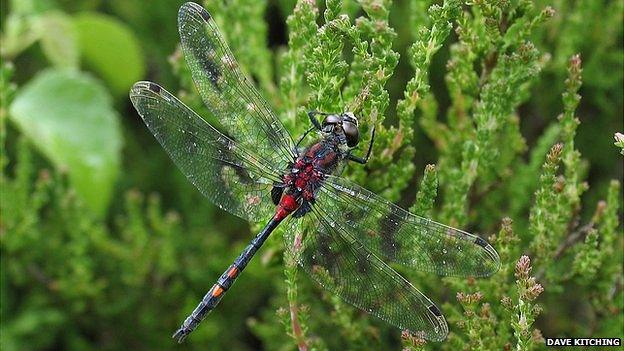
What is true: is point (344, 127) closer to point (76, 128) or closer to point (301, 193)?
point (301, 193)

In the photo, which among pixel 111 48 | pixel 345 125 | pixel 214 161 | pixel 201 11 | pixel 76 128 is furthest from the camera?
pixel 111 48

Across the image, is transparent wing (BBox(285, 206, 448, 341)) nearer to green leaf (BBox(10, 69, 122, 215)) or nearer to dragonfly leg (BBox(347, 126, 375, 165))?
dragonfly leg (BBox(347, 126, 375, 165))

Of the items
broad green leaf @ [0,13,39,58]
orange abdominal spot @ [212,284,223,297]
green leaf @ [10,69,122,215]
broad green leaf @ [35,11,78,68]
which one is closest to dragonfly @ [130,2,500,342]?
orange abdominal spot @ [212,284,223,297]

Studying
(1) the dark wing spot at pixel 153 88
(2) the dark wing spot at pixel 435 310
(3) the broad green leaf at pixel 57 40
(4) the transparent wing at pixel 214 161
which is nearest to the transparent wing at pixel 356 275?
(2) the dark wing spot at pixel 435 310

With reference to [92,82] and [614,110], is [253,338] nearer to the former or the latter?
[92,82]

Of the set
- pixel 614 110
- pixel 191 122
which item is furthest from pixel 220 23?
pixel 614 110

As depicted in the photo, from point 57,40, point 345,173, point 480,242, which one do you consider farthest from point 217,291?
point 57,40
